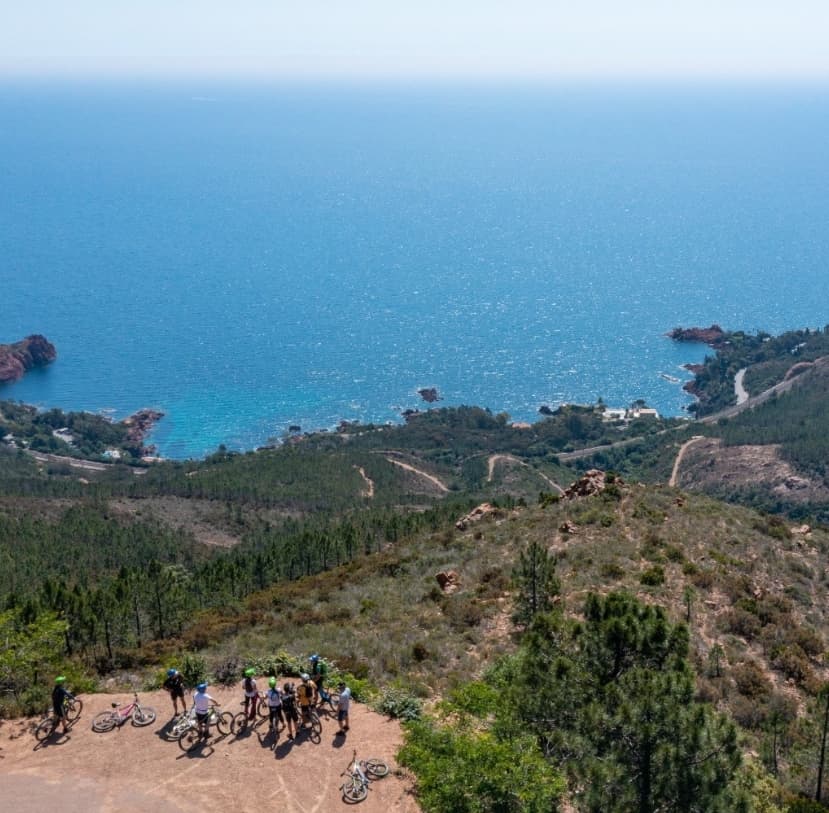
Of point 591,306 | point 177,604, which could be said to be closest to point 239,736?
point 177,604

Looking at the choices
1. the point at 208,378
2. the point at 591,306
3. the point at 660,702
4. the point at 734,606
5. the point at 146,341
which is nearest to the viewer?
the point at 660,702

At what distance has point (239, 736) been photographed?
2269cm

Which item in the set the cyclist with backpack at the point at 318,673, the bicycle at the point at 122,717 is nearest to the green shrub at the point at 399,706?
the cyclist with backpack at the point at 318,673

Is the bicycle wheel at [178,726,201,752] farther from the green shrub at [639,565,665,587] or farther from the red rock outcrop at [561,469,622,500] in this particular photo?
the red rock outcrop at [561,469,622,500]

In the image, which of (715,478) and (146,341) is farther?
(146,341)

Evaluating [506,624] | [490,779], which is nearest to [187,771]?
[490,779]

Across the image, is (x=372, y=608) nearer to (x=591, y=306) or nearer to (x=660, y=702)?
(x=660, y=702)

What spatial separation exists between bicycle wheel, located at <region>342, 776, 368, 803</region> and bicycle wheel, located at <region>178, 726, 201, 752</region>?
4.69m

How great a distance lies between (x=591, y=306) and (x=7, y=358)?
129233mm

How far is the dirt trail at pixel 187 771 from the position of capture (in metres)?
20.2

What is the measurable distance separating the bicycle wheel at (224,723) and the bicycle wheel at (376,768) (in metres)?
4.33

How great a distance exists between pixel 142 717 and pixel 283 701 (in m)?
4.58

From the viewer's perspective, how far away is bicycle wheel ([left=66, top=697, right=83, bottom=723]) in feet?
78.8

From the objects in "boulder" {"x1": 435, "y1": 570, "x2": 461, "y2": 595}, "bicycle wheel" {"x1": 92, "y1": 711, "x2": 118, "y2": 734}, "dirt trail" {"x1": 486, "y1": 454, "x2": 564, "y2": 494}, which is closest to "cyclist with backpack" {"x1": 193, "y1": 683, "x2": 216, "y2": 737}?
"bicycle wheel" {"x1": 92, "y1": 711, "x2": 118, "y2": 734}
